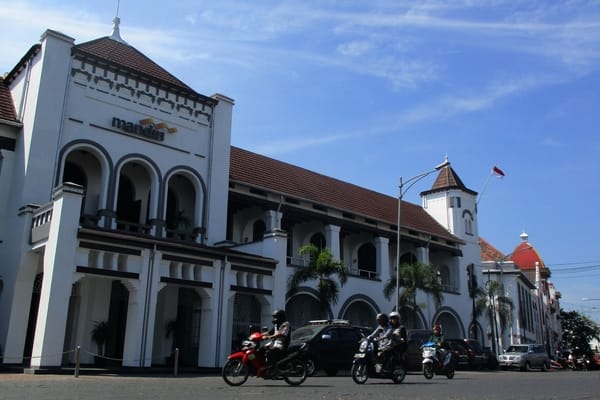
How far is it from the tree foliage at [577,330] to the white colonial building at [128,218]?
203 feet

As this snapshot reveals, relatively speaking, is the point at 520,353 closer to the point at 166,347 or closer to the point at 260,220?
the point at 260,220

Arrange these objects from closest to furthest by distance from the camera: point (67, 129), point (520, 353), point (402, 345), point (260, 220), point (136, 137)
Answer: point (402, 345) → point (67, 129) → point (136, 137) → point (260, 220) → point (520, 353)

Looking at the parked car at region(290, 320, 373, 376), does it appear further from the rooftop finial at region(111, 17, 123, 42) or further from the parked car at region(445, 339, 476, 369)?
the rooftop finial at region(111, 17, 123, 42)

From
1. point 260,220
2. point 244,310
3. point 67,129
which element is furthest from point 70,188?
point 260,220

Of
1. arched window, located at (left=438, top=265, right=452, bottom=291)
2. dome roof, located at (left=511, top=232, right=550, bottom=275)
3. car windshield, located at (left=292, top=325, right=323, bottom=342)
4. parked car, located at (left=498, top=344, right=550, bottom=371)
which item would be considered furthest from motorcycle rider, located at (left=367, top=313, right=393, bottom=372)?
dome roof, located at (left=511, top=232, right=550, bottom=275)

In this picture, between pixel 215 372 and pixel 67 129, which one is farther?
pixel 67 129

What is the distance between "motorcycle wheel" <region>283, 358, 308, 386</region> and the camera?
12.3 meters

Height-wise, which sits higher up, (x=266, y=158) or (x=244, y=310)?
(x=266, y=158)

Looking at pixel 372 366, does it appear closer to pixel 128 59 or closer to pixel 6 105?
pixel 6 105

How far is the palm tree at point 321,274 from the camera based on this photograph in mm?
26047

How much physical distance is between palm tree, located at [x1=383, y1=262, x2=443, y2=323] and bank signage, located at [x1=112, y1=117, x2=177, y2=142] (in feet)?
47.1

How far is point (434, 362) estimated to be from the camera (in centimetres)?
1681

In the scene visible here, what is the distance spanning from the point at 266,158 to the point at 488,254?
1185 inches

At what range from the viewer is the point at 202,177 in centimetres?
2470
